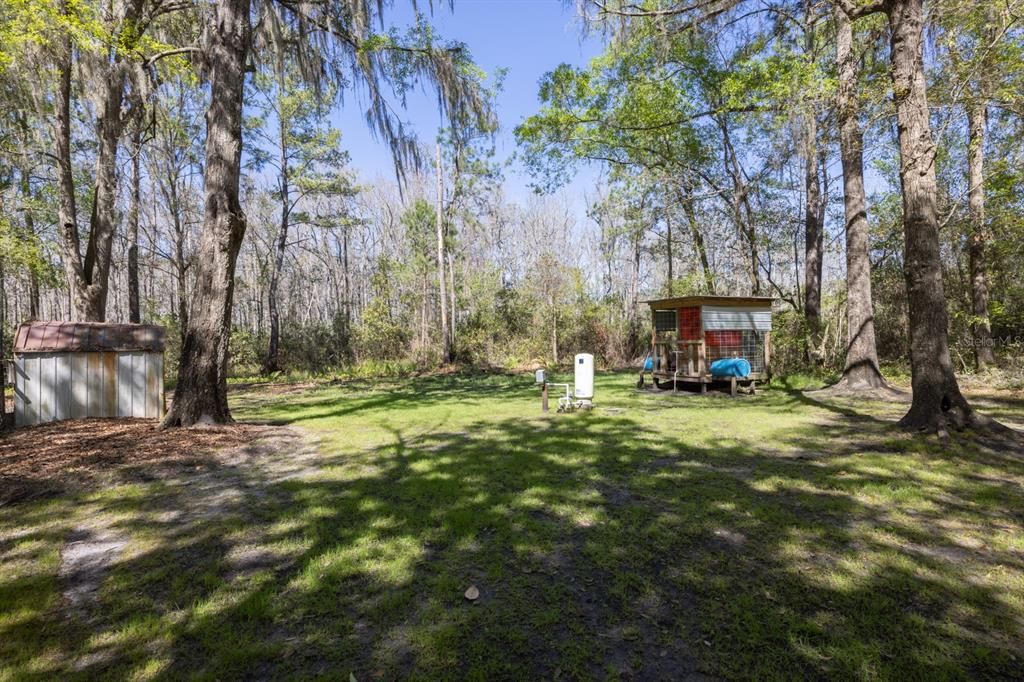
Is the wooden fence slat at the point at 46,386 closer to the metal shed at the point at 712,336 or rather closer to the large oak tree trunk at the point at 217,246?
the large oak tree trunk at the point at 217,246

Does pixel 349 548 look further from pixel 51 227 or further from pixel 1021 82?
pixel 51 227

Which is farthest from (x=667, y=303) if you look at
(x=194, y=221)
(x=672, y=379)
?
(x=194, y=221)

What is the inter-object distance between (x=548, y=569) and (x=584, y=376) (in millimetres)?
5675

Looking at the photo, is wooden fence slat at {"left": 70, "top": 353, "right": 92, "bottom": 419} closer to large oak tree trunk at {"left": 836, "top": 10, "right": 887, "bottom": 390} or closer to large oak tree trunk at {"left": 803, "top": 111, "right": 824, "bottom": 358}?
large oak tree trunk at {"left": 836, "top": 10, "right": 887, "bottom": 390}

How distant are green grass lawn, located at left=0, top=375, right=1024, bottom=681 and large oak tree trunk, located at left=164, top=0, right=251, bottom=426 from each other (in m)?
1.73

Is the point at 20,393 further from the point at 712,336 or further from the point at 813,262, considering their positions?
the point at 813,262

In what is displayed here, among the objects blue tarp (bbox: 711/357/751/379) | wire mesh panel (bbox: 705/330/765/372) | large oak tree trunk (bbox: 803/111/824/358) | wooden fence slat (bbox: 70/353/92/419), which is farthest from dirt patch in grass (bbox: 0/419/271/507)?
A: large oak tree trunk (bbox: 803/111/824/358)

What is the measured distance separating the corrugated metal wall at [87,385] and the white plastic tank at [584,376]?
6528mm

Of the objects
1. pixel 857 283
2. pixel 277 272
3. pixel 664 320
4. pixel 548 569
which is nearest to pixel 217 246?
pixel 548 569

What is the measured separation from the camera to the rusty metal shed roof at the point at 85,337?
21.1ft

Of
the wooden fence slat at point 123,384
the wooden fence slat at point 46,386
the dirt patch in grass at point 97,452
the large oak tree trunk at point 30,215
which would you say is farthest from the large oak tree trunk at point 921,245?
the large oak tree trunk at point 30,215

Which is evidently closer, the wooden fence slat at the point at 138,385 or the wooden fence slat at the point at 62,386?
the wooden fence slat at the point at 62,386

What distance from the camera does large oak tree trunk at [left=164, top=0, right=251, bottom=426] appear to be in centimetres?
630

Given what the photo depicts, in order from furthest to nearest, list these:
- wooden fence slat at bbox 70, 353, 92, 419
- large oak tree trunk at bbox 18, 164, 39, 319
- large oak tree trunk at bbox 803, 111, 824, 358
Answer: large oak tree trunk at bbox 18, 164, 39, 319 → large oak tree trunk at bbox 803, 111, 824, 358 → wooden fence slat at bbox 70, 353, 92, 419
